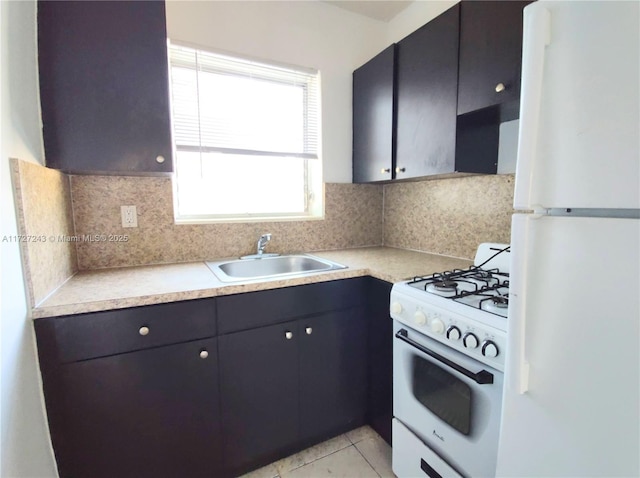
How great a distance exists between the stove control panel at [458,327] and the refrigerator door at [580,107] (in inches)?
17.0

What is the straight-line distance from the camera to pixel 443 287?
3.96 feet

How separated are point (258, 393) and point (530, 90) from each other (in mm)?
1434

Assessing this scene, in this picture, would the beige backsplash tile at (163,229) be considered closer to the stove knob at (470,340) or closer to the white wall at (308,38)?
the white wall at (308,38)

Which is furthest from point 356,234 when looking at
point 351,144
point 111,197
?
point 111,197

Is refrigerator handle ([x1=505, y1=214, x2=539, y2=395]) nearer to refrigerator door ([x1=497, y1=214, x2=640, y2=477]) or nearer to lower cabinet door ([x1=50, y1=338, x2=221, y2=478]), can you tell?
refrigerator door ([x1=497, y1=214, x2=640, y2=477])

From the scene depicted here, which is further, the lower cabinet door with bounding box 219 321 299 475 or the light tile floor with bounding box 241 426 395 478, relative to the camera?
the light tile floor with bounding box 241 426 395 478

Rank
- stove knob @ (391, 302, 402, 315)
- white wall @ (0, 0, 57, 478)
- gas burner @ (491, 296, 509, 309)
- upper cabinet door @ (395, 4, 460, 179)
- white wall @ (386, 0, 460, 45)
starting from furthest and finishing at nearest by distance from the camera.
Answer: white wall @ (386, 0, 460, 45), upper cabinet door @ (395, 4, 460, 179), stove knob @ (391, 302, 402, 315), gas burner @ (491, 296, 509, 309), white wall @ (0, 0, 57, 478)

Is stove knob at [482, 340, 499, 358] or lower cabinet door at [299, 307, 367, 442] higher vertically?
stove knob at [482, 340, 499, 358]

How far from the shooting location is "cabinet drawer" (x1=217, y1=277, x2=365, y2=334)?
128 centimetres

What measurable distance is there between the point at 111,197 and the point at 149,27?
0.81m

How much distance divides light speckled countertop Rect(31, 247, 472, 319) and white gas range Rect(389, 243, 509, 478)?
22 cm

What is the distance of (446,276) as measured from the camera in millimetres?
1340

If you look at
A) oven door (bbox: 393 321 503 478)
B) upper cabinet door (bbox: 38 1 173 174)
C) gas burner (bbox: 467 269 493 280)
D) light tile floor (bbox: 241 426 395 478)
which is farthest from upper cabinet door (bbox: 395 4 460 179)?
light tile floor (bbox: 241 426 395 478)

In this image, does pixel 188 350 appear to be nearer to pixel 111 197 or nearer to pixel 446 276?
pixel 111 197
